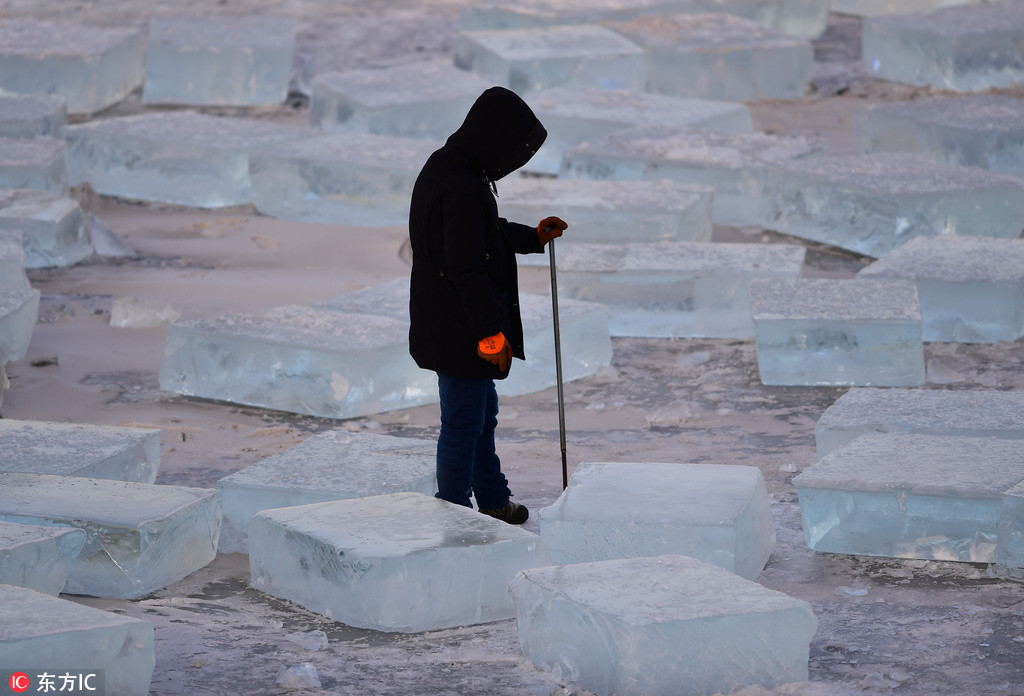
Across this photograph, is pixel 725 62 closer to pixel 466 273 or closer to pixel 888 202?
pixel 888 202

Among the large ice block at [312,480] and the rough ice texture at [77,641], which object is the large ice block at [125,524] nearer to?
the large ice block at [312,480]

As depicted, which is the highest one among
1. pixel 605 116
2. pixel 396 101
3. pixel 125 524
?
pixel 396 101

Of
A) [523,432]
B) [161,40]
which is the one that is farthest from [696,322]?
[161,40]

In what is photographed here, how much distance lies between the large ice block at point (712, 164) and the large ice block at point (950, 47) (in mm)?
2691

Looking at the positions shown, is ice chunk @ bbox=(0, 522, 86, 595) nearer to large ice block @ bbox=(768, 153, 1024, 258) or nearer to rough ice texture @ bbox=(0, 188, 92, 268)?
rough ice texture @ bbox=(0, 188, 92, 268)

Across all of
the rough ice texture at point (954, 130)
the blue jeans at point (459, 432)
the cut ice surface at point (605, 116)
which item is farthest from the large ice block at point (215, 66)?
the blue jeans at point (459, 432)

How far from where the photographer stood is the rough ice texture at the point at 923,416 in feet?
13.0

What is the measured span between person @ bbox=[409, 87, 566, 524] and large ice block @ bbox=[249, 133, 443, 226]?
11.5 ft

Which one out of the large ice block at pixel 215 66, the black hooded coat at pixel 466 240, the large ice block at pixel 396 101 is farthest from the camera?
the large ice block at pixel 215 66

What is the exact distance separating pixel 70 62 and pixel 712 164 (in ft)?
14.8

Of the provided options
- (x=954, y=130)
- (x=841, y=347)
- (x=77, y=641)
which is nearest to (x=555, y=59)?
(x=954, y=130)

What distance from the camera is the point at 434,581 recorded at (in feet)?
10.3

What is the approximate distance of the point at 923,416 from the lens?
4062mm

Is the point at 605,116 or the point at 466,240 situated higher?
the point at 605,116
